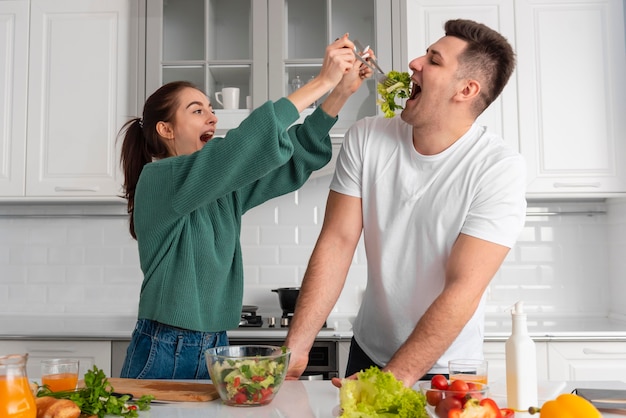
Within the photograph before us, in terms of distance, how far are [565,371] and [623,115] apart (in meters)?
1.27

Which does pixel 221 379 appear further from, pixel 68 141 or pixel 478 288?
pixel 68 141

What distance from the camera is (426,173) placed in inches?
73.5

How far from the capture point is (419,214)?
183 cm

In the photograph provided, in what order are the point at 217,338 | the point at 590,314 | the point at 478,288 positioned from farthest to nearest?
1. the point at 590,314
2. the point at 217,338
3. the point at 478,288

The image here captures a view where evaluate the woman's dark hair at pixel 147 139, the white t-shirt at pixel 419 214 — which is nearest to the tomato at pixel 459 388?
the white t-shirt at pixel 419 214

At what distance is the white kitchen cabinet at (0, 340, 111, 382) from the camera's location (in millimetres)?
2900

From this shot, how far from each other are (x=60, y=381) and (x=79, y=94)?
2172mm

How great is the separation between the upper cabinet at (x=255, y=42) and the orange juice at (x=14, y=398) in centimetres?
213

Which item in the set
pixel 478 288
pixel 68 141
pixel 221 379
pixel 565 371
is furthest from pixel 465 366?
pixel 68 141

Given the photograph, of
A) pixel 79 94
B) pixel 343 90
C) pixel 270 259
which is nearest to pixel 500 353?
pixel 270 259

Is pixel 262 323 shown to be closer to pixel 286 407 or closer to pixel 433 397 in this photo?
pixel 286 407

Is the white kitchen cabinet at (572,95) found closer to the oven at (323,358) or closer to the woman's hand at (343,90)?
the oven at (323,358)

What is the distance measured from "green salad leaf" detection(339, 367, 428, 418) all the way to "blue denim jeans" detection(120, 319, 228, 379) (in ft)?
2.38

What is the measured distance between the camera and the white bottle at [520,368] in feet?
4.06
